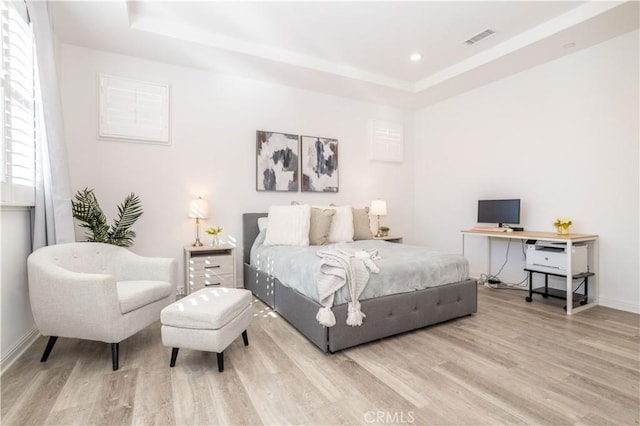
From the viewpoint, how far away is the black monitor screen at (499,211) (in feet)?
13.1

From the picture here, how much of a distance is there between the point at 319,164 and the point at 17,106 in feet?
10.8

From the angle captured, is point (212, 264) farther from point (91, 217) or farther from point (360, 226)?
point (360, 226)

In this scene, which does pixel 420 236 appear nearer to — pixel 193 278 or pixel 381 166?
pixel 381 166

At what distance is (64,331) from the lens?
2.08m

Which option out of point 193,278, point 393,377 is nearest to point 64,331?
point 193,278

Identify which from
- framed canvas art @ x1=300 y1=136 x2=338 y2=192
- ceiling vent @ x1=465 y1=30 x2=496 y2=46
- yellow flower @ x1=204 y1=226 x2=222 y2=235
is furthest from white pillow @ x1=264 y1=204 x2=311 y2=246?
ceiling vent @ x1=465 y1=30 x2=496 y2=46

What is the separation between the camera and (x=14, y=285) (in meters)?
2.23

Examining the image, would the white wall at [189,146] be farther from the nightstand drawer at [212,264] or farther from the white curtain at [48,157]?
the white curtain at [48,157]

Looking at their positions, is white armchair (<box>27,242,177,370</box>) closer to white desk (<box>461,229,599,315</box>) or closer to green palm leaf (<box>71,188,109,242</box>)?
green palm leaf (<box>71,188,109,242</box>)

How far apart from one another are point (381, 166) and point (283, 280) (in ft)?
10.3

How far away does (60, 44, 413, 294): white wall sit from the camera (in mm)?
3453

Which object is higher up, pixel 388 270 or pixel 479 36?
pixel 479 36

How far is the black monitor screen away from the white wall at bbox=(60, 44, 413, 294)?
1.89 metres

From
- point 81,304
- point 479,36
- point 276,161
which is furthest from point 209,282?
point 479,36
